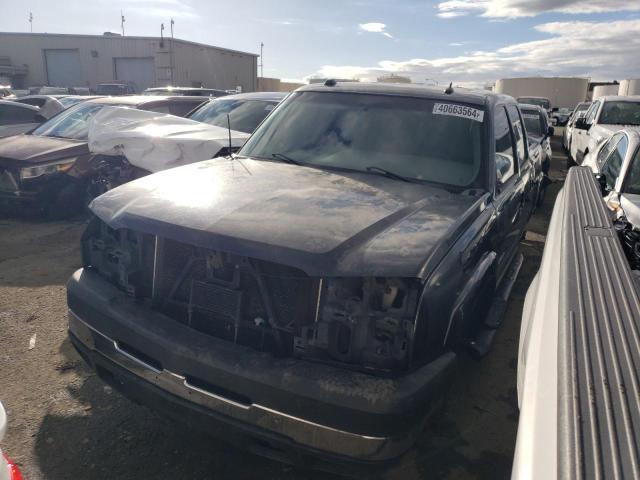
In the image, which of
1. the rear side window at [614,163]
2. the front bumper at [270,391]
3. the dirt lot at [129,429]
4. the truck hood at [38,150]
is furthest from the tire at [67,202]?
the rear side window at [614,163]

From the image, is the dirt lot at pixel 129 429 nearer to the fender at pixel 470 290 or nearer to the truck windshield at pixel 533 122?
the fender at pixel 470 290

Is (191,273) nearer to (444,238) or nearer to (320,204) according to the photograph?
(320,204)

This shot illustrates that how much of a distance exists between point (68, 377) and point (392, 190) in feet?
8.08

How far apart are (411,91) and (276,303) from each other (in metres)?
2.06

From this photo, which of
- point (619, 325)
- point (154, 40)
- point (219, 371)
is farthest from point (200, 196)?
point (154, 40)

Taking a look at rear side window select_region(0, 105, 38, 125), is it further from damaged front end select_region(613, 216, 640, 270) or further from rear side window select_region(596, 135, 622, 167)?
damaged front end select_region(613, 216, 640, 270)

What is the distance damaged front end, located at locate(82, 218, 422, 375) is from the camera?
1.98 m

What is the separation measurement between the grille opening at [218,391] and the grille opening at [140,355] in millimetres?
200

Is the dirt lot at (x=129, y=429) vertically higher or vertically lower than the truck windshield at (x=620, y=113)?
lower

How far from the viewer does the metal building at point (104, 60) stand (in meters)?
33.6

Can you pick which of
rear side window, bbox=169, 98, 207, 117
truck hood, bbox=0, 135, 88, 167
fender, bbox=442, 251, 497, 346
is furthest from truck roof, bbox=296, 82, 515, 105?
rear side window, bbox=169, 98, 207, 117

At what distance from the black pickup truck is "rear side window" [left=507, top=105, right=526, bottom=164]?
123 centimetres

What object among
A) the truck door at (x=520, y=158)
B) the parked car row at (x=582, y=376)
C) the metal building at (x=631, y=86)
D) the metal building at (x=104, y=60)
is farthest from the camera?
the metal building at (x=104, y=60)

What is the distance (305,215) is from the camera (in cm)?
232
